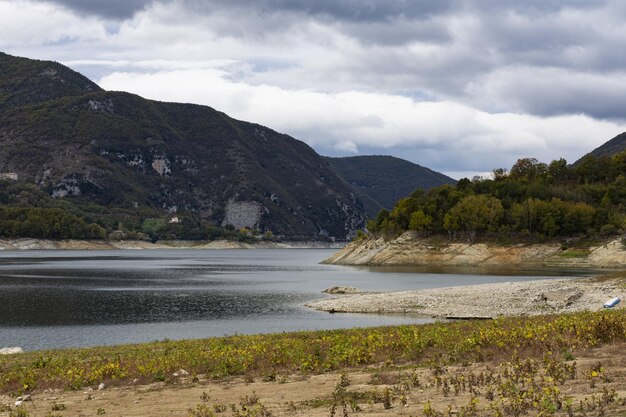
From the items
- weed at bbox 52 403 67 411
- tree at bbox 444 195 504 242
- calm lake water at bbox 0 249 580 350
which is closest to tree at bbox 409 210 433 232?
tree at bbox 444 195 504 242

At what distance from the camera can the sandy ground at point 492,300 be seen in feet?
195

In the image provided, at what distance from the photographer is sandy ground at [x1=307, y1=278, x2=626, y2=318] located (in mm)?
59469

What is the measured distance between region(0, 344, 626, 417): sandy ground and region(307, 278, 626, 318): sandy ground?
36114 millimetres

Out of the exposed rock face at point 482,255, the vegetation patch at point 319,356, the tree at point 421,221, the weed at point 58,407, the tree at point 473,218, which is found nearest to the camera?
the weed at point 58,407

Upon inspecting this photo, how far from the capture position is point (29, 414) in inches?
779

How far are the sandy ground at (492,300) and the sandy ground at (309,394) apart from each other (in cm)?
3611

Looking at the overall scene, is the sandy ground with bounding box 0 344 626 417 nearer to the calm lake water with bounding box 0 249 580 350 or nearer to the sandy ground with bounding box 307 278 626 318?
the calm lake water with bounding box 0 249 580 350

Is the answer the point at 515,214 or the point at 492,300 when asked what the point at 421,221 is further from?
the point at 492,300

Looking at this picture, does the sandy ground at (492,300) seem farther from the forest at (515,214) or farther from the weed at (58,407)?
the forest at (515,214)

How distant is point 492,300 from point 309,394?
51323 millimetres

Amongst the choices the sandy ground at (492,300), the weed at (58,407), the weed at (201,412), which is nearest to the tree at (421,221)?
the sandy ground at (492,300)

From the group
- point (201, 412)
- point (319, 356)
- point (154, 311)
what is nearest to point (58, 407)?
point (201, 412)

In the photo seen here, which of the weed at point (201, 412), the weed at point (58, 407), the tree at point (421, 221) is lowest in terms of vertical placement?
the weed at point (58, 407)

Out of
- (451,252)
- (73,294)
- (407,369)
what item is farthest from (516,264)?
(407,369)
